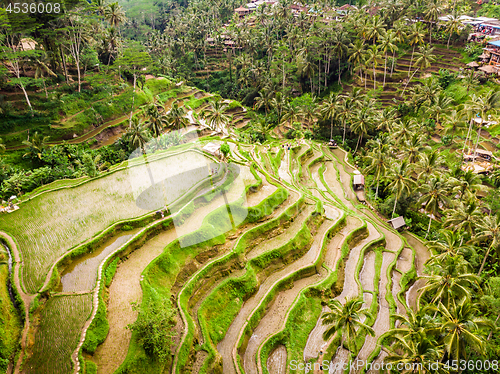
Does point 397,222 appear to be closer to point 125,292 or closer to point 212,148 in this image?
point 212,148

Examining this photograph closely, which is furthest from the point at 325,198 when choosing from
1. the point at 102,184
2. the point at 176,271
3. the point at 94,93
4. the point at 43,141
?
the point at 94,93

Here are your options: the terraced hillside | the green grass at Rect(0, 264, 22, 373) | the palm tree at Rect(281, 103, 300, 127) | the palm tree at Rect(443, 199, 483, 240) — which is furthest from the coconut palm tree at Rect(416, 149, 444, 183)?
the green grass at Rect(0, 264, 22, 373)

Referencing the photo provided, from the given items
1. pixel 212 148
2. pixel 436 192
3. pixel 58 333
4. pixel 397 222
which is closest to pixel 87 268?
pixel 58 333

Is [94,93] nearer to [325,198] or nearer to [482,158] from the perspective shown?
[325,198]

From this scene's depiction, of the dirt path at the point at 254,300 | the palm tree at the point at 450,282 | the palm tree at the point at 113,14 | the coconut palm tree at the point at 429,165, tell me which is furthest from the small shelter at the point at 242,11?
the palm tree at the point at 450,282

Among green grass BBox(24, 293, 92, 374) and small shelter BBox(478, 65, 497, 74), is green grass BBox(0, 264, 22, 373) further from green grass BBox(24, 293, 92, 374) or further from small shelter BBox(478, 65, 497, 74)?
small shelter BBox(478, 65, 497, 74)

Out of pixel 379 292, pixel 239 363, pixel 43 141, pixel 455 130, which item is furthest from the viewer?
pixel 455 130
